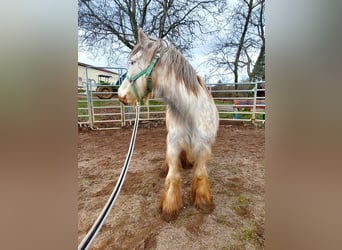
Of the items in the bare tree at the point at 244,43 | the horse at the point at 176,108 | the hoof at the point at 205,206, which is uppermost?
the bare tree at the point at 244,43

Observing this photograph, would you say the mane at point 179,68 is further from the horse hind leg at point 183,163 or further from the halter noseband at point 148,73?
the horse hind leg at point 183,163

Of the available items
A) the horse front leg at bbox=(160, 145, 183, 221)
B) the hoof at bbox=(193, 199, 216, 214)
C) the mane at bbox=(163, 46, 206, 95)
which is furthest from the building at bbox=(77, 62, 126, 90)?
the hoof at bbox=(193, 199, 216, 214)

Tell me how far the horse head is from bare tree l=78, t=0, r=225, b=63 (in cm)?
3

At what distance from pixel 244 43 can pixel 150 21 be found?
0.26 m

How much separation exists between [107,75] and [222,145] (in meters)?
0.40

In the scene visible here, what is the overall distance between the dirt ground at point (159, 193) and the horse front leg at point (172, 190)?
0.02 meters

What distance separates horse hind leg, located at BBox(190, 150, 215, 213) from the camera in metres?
0.54

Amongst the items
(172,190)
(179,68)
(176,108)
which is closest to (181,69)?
(179,68)

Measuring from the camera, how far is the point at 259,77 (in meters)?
0.46

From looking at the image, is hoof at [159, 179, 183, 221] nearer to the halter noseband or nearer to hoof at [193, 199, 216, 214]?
hoof at [193, 199, 216, 214]

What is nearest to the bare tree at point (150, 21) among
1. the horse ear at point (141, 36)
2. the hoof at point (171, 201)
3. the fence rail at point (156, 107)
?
the horse ear at point (141, 36)

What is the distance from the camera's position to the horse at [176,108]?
1.76ft
